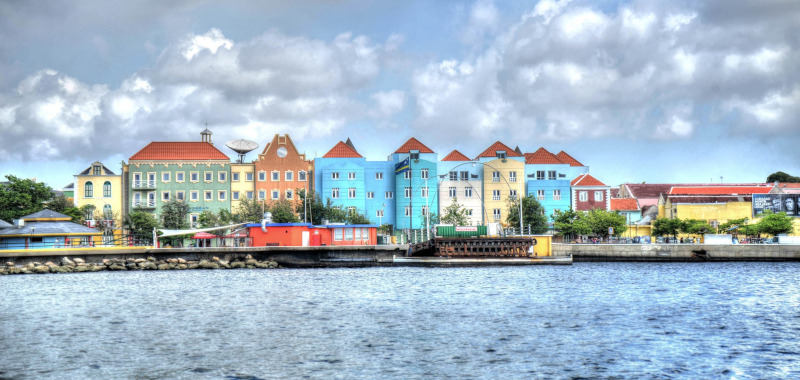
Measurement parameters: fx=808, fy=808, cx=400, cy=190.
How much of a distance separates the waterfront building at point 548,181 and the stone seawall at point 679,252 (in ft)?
77.4

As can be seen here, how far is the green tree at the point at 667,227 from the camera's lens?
96.1 metres

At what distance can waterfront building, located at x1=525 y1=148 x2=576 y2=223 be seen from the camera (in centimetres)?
11062

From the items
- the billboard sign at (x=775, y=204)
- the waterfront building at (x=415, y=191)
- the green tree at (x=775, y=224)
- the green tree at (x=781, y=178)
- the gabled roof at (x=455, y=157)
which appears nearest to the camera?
the green tree at (x=775, y=224)

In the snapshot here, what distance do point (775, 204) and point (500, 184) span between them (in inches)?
1348

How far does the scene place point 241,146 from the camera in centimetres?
10988

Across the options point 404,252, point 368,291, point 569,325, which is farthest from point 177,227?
point 569,325

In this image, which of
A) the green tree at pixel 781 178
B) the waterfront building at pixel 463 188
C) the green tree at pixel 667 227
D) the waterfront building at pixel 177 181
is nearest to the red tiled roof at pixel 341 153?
the waterfront building at pixel 463 188

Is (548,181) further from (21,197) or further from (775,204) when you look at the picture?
(21,197)

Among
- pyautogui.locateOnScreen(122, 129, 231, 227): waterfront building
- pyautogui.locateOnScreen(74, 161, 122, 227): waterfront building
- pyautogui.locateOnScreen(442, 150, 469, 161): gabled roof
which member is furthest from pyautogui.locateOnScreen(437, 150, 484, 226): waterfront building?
pyautogui.locateOnScreen(74, 161, 122, 227): waterfront building

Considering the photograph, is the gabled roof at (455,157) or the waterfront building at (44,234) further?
the gabled roof at (455,157)

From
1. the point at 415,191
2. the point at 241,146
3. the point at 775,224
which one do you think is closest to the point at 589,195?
the point at 415,191

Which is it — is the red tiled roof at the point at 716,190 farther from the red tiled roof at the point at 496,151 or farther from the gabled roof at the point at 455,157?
the gabled roof at the point at 455,157

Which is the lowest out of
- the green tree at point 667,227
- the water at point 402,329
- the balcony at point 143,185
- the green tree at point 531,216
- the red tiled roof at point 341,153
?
the water at point 402,329

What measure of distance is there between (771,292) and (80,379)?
38320 mm
